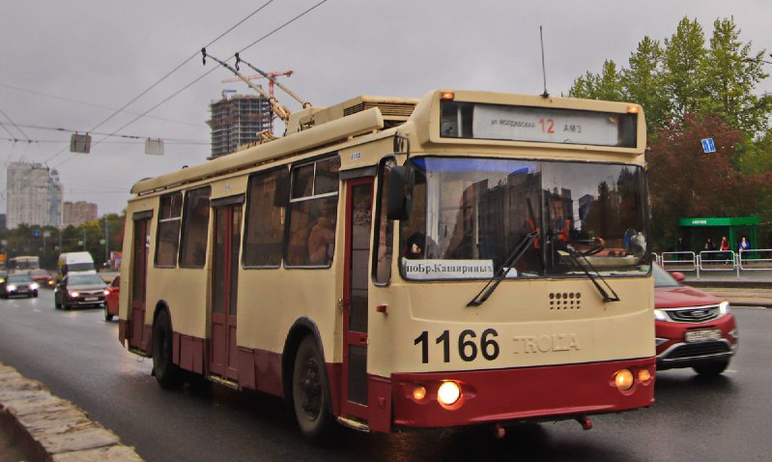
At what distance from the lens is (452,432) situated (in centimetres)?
873

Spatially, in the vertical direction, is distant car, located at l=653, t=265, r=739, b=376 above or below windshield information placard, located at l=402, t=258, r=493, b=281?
below

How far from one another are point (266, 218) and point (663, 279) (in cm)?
556

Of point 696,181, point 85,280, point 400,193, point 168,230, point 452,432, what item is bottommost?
point 452,432

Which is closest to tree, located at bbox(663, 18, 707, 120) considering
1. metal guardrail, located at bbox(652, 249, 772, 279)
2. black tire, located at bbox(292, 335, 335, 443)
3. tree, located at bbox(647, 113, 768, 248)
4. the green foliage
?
the green foliage

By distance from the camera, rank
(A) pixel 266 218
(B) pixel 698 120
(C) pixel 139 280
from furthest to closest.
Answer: (B) pixel 698 120, (C) pixel 139 280, (A) pixel 266 218

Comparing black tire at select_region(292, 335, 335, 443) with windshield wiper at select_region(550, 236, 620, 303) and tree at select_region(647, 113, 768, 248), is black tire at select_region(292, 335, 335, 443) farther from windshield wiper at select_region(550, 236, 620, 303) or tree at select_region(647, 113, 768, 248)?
tree at select_region(647, 113, 768, 248)

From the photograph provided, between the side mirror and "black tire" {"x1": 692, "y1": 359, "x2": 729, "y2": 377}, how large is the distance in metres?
6.21

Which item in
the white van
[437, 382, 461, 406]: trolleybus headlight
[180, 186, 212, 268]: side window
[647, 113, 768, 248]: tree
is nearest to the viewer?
[437, 382, 461, 406]: trolleybus headlight

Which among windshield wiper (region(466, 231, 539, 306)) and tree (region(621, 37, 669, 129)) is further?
tree (region(621, 37, 669, 129))

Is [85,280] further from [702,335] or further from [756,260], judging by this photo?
[702,335]

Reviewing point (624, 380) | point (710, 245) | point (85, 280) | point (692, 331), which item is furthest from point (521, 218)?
point (710, 245)

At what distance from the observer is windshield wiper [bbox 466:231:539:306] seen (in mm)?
6734

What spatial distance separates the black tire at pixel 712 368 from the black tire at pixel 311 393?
212 inches

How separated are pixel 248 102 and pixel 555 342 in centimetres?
2611
